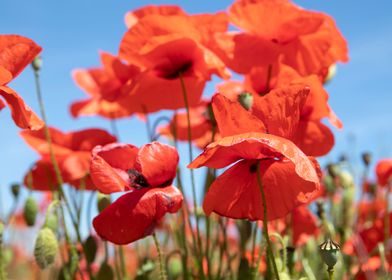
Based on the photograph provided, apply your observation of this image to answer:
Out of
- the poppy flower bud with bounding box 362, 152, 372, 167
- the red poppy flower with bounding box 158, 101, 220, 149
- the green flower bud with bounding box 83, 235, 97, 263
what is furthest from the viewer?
the poppy flower bud with bounding box 362, 152, 372, 167

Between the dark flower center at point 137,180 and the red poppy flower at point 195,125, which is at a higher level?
the red poppy flower at point 195,125


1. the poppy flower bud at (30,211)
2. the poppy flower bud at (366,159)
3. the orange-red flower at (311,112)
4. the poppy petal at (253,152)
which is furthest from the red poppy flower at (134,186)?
the poppy flower bud at (366,159)

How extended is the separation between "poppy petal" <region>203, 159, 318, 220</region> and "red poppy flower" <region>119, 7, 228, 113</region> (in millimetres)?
586

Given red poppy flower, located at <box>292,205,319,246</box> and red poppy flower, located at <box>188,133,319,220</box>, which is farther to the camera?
red poppy flower, located at <box>292,205,319,246</box>

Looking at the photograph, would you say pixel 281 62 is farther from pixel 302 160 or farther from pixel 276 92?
pixel 302 160

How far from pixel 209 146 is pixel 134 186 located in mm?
274

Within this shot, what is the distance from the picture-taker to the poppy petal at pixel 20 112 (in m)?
1.27

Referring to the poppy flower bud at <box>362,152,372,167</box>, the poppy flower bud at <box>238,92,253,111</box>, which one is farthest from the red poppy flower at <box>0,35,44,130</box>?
the poppy flower bud at <box>362,152,372,167</box>

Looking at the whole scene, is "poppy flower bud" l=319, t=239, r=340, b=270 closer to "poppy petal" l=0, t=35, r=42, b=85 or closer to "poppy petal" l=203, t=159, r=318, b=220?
"poppy petal" l=203, t=159, r=318, b=220

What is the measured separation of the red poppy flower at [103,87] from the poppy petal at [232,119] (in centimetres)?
92

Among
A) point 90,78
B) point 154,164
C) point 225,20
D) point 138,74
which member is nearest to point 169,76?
point 138,74

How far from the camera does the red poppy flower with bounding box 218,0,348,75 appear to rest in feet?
6.17

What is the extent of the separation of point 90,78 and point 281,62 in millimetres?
903

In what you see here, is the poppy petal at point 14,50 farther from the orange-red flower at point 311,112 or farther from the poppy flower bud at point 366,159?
the poppy flower bud at point 366,159
